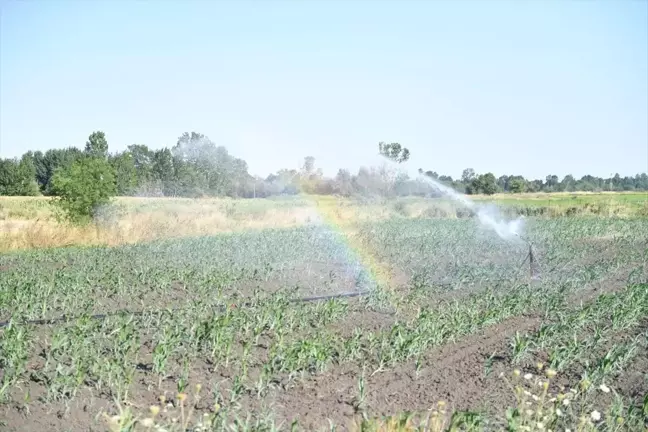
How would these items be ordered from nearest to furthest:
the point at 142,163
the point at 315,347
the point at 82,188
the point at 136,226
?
the point at 315,347 < the point at 82,188 < the point at 136,226 < the point at 142,163

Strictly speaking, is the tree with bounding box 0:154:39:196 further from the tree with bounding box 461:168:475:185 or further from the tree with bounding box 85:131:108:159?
the tree with bounding box 461:168:475:185

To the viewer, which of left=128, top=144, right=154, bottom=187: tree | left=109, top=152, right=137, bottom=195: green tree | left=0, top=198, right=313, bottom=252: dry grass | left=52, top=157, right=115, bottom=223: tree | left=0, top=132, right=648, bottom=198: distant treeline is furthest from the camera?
left=128, top=144, right=154, bottom=187: tree

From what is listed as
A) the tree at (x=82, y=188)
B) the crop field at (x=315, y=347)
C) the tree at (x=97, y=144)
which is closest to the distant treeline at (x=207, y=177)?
the tree at (x=97, y=144)

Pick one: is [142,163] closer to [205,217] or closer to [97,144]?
[97,144]

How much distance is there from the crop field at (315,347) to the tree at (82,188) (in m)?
5.94

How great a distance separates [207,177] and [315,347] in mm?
42977

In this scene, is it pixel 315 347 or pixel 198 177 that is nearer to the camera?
pixel 315 347

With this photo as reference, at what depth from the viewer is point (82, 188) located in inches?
677

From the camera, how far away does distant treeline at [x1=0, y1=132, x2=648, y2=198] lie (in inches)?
1223

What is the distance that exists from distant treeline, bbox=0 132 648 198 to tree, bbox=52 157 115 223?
11075mm

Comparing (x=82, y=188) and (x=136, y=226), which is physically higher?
(x=82, y=188)

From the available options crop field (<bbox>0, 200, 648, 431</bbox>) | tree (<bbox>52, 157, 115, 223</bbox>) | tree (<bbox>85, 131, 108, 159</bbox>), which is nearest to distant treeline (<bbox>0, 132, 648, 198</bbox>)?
tree (<bbox>85, 131, 108, 159</bbox>)

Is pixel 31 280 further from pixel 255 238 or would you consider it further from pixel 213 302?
pixel 255 238

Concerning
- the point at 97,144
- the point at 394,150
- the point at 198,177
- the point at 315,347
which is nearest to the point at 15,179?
the point at 97,144
